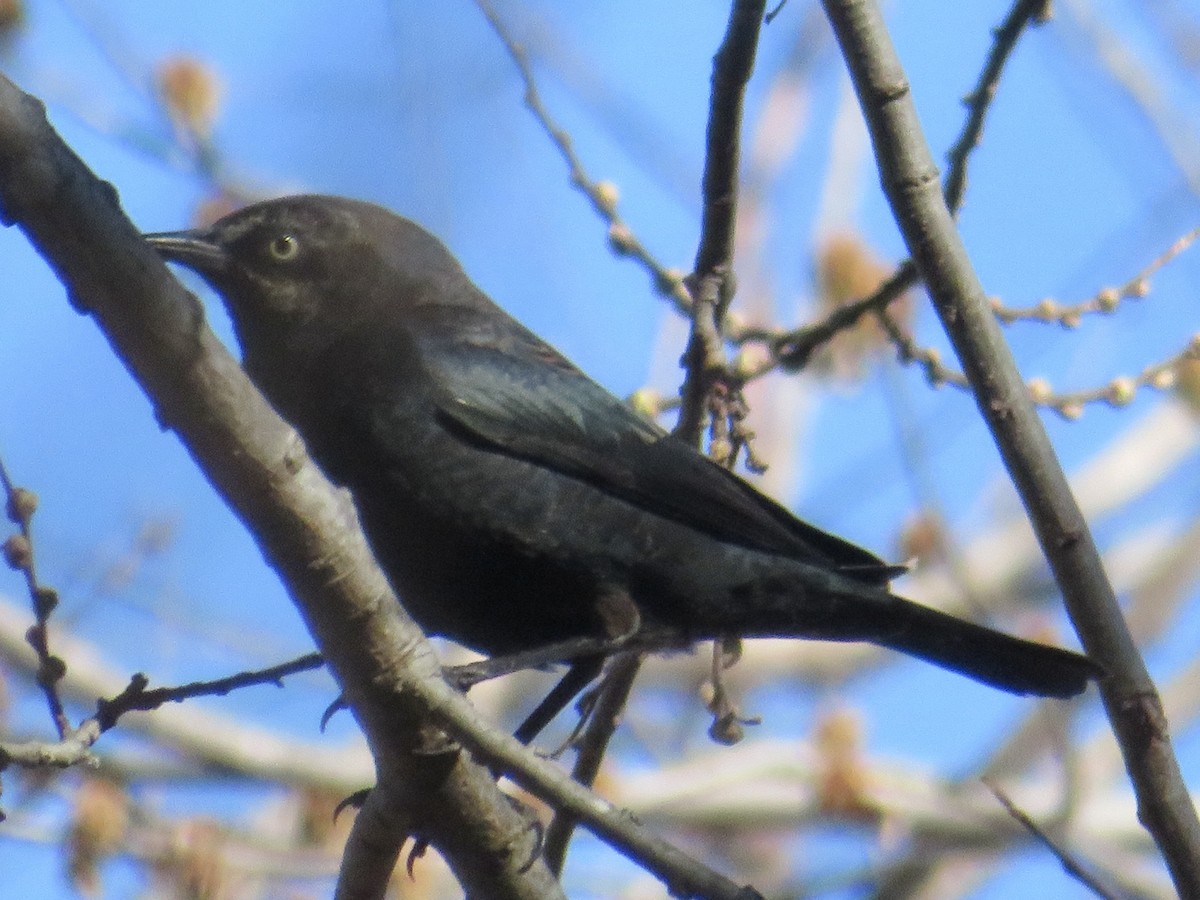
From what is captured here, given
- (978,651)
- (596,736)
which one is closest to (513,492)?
(596,736)

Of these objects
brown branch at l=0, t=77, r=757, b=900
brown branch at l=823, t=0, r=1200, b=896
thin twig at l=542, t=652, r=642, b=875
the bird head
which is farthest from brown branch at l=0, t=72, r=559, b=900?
the bird head

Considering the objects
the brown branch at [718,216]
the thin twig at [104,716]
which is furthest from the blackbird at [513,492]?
the thin twig at [104,716]

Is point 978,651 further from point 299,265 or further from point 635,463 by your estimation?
point 299,265

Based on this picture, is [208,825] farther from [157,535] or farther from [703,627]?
[703,627]

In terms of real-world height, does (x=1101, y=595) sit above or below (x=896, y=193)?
below

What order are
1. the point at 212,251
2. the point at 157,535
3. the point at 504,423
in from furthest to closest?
the point at 157,535 → the point at 212,251 → the point at 504,423

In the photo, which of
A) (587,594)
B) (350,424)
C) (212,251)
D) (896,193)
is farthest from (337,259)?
(896,193)

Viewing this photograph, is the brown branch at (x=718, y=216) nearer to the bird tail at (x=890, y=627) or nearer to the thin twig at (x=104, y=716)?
the bird tail at (x=890, y=627)

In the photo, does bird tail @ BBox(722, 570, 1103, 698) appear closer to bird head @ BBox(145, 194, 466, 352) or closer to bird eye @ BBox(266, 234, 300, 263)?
bird head @ BBox(145, 194, 466, 352)
